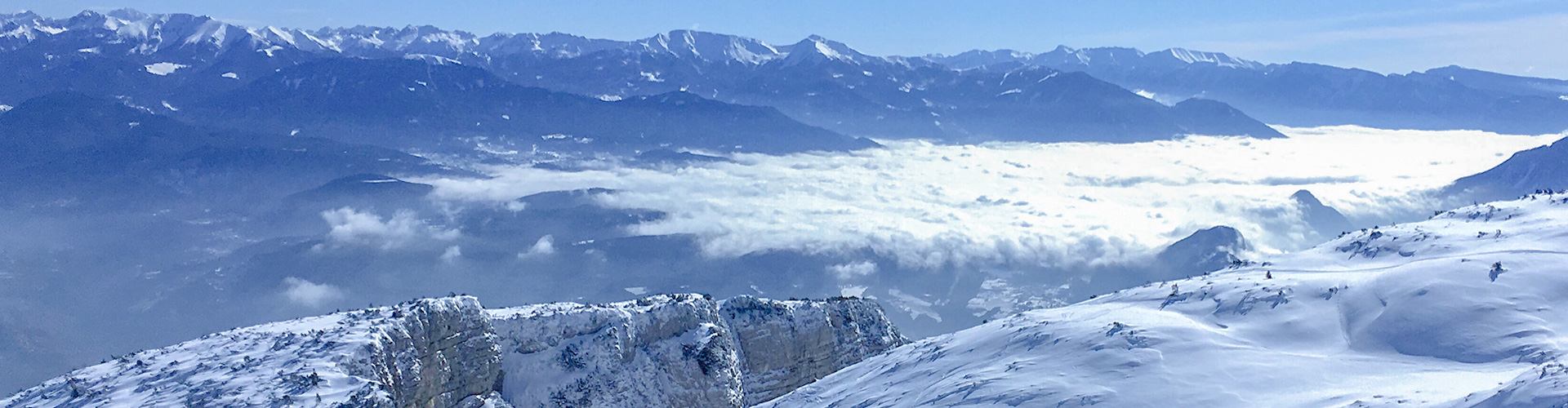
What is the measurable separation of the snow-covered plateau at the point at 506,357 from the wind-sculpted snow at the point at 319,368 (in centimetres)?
7

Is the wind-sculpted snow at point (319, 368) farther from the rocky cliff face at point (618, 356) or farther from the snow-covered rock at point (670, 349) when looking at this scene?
the snow-covered rock at point (670, 349)

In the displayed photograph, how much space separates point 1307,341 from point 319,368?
29824 mm

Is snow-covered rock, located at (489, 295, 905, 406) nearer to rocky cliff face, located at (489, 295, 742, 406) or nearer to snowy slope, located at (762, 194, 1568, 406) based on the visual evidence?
rocky cliff face, located at (489, 295, 742, 406)

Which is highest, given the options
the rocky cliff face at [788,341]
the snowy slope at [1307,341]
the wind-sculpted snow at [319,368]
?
the snowy slope at [1307,341]

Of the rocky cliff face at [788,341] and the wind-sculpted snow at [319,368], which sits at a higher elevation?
the wind-sculpted snow at [319,368]

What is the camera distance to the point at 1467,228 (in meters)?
31.6

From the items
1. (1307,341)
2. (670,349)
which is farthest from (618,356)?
(1307,341)

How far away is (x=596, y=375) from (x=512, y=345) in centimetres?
427

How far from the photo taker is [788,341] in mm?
51562

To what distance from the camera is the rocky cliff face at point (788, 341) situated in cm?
5056

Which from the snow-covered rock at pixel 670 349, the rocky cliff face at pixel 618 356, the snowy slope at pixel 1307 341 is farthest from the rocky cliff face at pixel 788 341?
the snowy slope at pixel 1307 341

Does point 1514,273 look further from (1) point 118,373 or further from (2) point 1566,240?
(1) point 118,373

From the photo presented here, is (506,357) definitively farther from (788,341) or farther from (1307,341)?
(1307,341)

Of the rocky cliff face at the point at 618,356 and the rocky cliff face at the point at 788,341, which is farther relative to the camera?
the rocky cliff face at the point at 788,341
